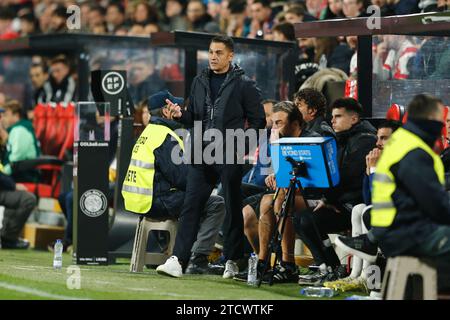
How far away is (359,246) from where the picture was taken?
30.7 ft

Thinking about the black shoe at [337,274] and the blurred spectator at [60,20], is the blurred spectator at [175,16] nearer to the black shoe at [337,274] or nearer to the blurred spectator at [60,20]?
the blurred spectator at [60,20]

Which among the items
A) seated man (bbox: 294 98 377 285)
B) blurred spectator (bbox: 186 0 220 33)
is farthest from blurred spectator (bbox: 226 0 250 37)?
seated man (bbox: 294 98 377 285)

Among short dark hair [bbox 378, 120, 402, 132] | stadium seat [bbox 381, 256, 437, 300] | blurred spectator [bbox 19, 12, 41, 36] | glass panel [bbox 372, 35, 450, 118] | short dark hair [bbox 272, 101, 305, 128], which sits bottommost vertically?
stadium seat [bbox 381, 256, 437, 300]

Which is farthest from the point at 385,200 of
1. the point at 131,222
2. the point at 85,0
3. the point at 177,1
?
the point at 85,0

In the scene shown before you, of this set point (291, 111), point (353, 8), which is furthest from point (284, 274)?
point (353, 8)

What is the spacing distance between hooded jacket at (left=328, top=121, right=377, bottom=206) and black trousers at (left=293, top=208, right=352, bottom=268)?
0.13 m

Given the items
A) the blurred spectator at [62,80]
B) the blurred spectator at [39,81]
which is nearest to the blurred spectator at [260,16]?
the blurred spectator at [62,80]

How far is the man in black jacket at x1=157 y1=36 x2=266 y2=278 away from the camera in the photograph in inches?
433

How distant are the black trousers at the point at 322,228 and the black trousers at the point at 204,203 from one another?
554mm

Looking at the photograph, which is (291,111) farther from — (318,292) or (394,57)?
(318,292)

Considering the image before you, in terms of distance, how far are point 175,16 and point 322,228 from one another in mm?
9231

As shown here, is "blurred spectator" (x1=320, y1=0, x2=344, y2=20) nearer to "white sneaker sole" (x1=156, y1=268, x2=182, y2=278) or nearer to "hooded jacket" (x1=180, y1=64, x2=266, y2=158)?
"hooded jacket" (x1=180, y1=64, x2=266, y2=158)

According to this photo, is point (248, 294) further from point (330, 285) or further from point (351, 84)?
point (351, 84)

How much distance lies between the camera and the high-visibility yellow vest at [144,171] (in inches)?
449
